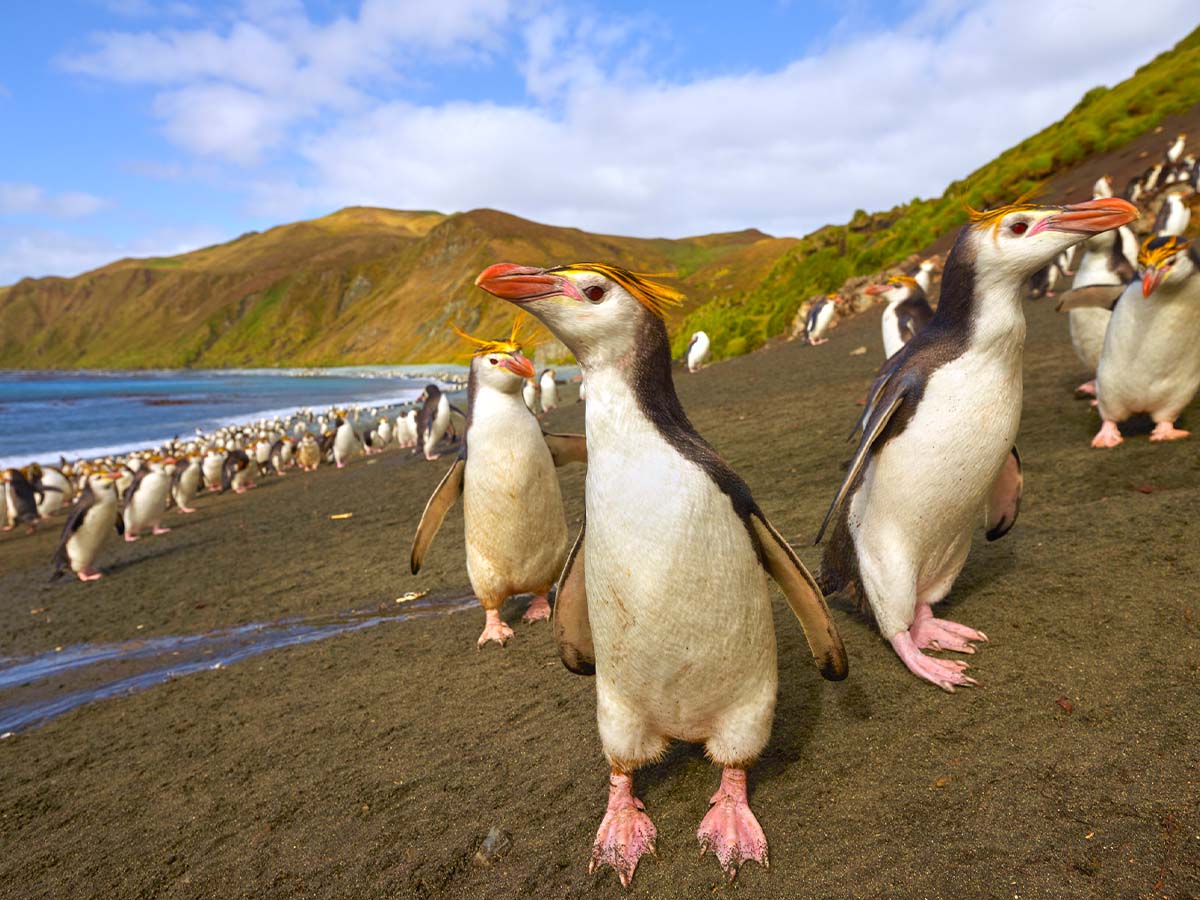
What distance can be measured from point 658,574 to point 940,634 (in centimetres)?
168

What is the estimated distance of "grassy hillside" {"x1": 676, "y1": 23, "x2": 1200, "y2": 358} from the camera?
66.4ft

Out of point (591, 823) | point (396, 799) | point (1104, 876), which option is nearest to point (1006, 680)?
point (1104, 876)

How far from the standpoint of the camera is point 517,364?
4.07 meters

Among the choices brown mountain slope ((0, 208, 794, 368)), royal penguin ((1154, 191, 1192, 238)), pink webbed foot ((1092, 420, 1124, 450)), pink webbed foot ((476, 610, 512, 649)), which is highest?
brown mountain slope ((0, 208, 794, 368))

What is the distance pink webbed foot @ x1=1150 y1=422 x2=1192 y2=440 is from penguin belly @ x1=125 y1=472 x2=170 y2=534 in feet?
39.6

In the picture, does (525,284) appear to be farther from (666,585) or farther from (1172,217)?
(1172,217)

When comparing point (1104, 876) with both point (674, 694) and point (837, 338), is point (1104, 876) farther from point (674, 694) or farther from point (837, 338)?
point (837, 338)

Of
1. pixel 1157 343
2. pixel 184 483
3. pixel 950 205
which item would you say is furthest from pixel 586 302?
pixel 950 205

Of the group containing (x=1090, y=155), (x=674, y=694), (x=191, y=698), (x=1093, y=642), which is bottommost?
(x=191, y=698)

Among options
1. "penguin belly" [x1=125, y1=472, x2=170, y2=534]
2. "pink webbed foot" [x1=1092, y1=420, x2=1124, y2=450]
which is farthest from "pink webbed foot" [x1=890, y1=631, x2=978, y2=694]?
"penguin belly" [x1=125, y1=472, x2=170, y2=534]

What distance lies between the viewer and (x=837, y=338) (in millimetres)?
16453

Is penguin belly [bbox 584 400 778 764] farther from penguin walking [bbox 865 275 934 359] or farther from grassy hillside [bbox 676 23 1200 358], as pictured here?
grassy hillside [bbox 676 23 1200 358]

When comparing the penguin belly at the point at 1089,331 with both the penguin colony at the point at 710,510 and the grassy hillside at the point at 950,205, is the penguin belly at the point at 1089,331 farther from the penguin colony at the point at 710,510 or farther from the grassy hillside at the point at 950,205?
the grassy hillside at the point at 950,205

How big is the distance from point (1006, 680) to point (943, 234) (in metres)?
21.1
